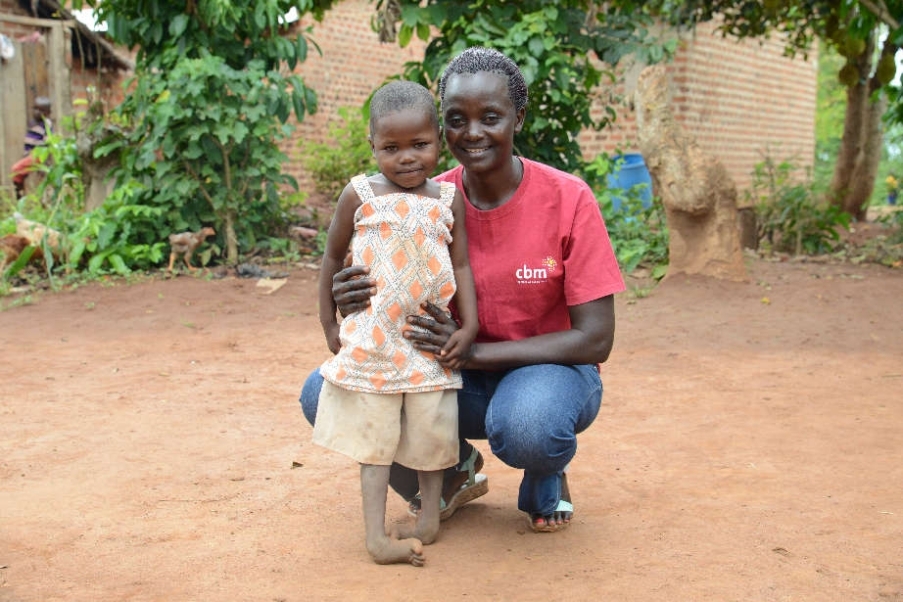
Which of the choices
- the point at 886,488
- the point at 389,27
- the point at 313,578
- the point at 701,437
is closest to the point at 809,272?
the point at 389,27

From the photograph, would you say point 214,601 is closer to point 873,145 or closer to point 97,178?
point 97,178

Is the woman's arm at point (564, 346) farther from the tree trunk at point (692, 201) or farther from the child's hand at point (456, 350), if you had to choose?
the tree trunk at point (692, 201)

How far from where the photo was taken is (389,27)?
6930 mm

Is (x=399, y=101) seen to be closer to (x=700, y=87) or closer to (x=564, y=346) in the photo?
(x=564, y=346)

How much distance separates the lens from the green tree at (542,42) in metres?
6.72

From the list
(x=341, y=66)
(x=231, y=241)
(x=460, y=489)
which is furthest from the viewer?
(x=341, y=66)

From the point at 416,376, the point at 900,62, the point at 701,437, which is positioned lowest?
the point at 701,437

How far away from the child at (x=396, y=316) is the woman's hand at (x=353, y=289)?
0.02 meters

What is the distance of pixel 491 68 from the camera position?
241 cm

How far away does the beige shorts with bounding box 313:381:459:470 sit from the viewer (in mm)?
2336

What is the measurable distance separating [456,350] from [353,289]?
0.98 ft

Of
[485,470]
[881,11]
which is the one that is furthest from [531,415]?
[881,11]

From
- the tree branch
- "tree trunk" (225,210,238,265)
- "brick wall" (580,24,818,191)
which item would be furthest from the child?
"brick wall" (580,24,818,191)

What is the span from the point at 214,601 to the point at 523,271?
1114 mm
